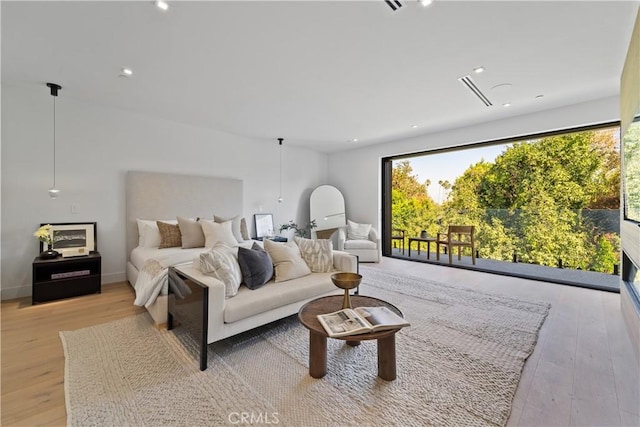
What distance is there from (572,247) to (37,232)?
309 inches

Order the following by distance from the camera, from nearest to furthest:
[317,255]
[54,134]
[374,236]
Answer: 1. [317,255]
2. [54,134]
3. [374,236]

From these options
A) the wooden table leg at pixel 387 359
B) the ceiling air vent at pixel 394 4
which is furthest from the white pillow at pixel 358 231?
the ceiling air vent at pixel 394 4

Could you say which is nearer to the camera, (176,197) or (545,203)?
(176,197)

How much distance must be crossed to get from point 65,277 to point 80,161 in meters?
1.53

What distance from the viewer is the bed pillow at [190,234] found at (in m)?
3.61

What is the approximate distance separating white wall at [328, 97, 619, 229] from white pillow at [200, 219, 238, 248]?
133 inches

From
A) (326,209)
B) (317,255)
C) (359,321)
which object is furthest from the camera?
(326,209)

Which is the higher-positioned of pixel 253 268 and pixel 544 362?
pixel 253 268

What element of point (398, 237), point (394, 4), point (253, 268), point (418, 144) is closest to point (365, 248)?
point (398, 237)

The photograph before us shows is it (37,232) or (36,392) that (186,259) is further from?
(37,232)

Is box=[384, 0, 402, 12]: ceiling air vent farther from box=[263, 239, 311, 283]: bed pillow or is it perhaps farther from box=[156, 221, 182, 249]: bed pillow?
box=[156, 221, 182, 249]: bed pillow

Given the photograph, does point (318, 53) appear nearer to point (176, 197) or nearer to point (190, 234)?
point (190, 234)

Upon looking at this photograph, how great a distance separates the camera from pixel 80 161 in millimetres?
3518

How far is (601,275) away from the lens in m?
4.20
